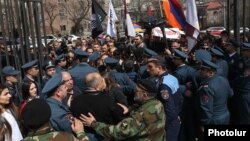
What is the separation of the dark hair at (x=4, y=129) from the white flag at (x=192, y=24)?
14.7ft

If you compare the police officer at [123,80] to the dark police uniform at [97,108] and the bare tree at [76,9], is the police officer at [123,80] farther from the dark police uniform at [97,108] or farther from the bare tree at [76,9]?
the bare tree at [76,9]

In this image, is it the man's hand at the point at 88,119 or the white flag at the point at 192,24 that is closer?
the man's hand at the point at 88,119

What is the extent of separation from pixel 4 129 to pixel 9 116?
1.56 ft

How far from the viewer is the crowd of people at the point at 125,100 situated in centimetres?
398

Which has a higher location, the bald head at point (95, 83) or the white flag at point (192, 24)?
the white flag at point (192, 24)

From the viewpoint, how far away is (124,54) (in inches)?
449

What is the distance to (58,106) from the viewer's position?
4.11 metres

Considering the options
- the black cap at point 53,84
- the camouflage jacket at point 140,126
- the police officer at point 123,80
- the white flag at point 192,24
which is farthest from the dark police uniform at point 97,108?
the white flag at point 192,24

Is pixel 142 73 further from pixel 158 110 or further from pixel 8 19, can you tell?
pixel 158 110

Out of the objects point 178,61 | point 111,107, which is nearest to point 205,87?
point 178,61

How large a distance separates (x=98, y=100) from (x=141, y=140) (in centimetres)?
63

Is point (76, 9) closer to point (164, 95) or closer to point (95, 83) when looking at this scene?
point (164, 95)

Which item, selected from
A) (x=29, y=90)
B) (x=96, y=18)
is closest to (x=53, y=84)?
(x=29, y=90)

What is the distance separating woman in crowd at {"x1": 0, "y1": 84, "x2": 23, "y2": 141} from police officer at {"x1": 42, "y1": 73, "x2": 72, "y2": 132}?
653mm
